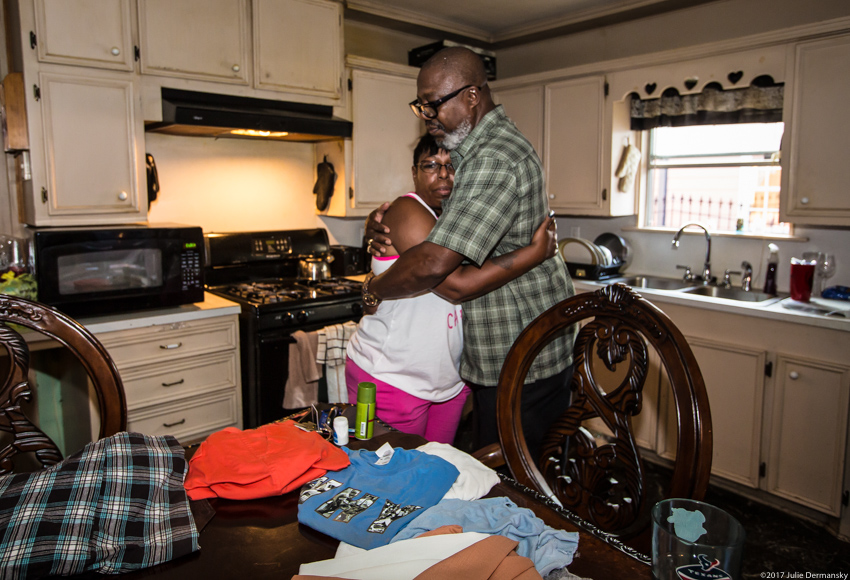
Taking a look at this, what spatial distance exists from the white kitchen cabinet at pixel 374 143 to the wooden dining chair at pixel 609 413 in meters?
2.48

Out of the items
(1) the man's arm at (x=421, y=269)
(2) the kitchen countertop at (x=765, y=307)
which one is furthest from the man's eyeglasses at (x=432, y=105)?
(2) the kitchen countertop at (x=765, y=307)

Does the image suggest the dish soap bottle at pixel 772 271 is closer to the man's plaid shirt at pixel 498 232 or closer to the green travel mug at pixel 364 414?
the man's plaid shirt at pixel 498 232

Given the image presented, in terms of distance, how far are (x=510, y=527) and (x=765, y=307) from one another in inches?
90.7

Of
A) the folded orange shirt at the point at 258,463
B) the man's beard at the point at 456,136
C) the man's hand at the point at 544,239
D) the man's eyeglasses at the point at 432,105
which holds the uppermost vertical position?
the man's eyeglasses at the point at 432,105

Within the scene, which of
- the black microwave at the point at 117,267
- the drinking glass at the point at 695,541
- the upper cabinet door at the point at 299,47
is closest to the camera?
the drinking glass at the point at 695,541

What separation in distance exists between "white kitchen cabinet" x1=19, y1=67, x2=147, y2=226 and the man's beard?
5.78ft

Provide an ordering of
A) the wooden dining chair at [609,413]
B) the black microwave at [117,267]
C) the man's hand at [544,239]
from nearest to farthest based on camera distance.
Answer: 1. the wooden dining chair at [609,413]
2. the man's hand at [544,239]
3. the black microwave at [117,267]

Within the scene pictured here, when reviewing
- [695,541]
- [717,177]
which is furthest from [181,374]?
[717,177]

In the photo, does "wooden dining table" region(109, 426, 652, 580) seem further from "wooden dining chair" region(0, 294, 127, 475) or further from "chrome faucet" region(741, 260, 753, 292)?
"chrome faucet" region(741, 260, 753, 292)

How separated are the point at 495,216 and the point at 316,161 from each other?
8.47 feet

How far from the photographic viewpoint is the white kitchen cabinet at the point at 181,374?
2.55 m

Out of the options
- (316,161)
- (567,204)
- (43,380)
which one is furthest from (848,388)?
(43,380)

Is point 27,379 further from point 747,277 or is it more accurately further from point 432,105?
point 747,277

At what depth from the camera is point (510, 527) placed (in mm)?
845
